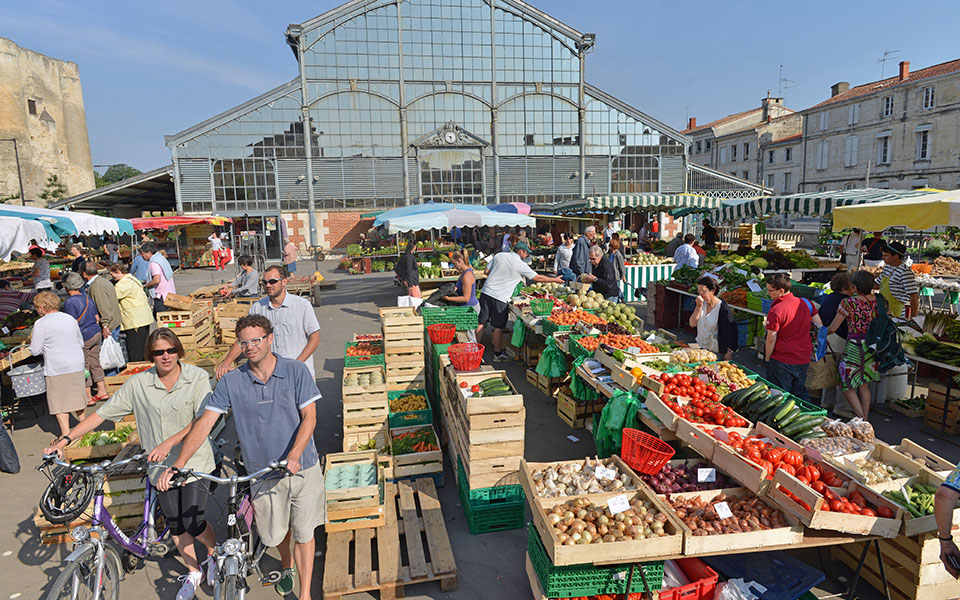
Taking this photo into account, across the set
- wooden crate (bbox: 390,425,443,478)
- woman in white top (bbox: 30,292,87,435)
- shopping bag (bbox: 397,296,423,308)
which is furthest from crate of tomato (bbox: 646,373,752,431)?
woman in white top (bbox: 30,292,87,435)

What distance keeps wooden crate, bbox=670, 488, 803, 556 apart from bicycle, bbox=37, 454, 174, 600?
12.0 feet

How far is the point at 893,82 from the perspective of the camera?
37781 mm

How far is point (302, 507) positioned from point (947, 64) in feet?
155

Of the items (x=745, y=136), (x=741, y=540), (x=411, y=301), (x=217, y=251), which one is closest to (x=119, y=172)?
(x=217, y=251)

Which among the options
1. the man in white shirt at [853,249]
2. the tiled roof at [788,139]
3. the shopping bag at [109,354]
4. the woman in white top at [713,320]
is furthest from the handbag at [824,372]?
the tiled roof at [788,139]

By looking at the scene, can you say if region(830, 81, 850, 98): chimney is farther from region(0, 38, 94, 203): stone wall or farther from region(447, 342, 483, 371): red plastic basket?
region(0, 38, 94, 203): stone wall

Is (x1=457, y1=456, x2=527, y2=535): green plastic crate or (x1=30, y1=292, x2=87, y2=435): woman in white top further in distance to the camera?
(x1=30, y1=292, x2=87, y2=435): woman in white top

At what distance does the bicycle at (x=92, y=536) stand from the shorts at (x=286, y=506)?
83cm

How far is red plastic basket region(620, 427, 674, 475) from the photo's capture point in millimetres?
4309

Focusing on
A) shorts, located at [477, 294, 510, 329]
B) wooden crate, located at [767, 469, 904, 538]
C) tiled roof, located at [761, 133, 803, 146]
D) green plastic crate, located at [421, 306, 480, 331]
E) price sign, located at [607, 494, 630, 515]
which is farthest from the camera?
tiled roof, located at [761, 133, 803, 146]

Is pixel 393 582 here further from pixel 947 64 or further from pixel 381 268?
pixel 947 64

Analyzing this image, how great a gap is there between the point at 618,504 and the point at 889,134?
44964 mm

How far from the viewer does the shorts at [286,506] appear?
11.7ft

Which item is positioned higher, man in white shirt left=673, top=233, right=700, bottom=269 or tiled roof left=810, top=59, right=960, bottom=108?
tiled roof left=810, top=59, right=960, bottom=108
